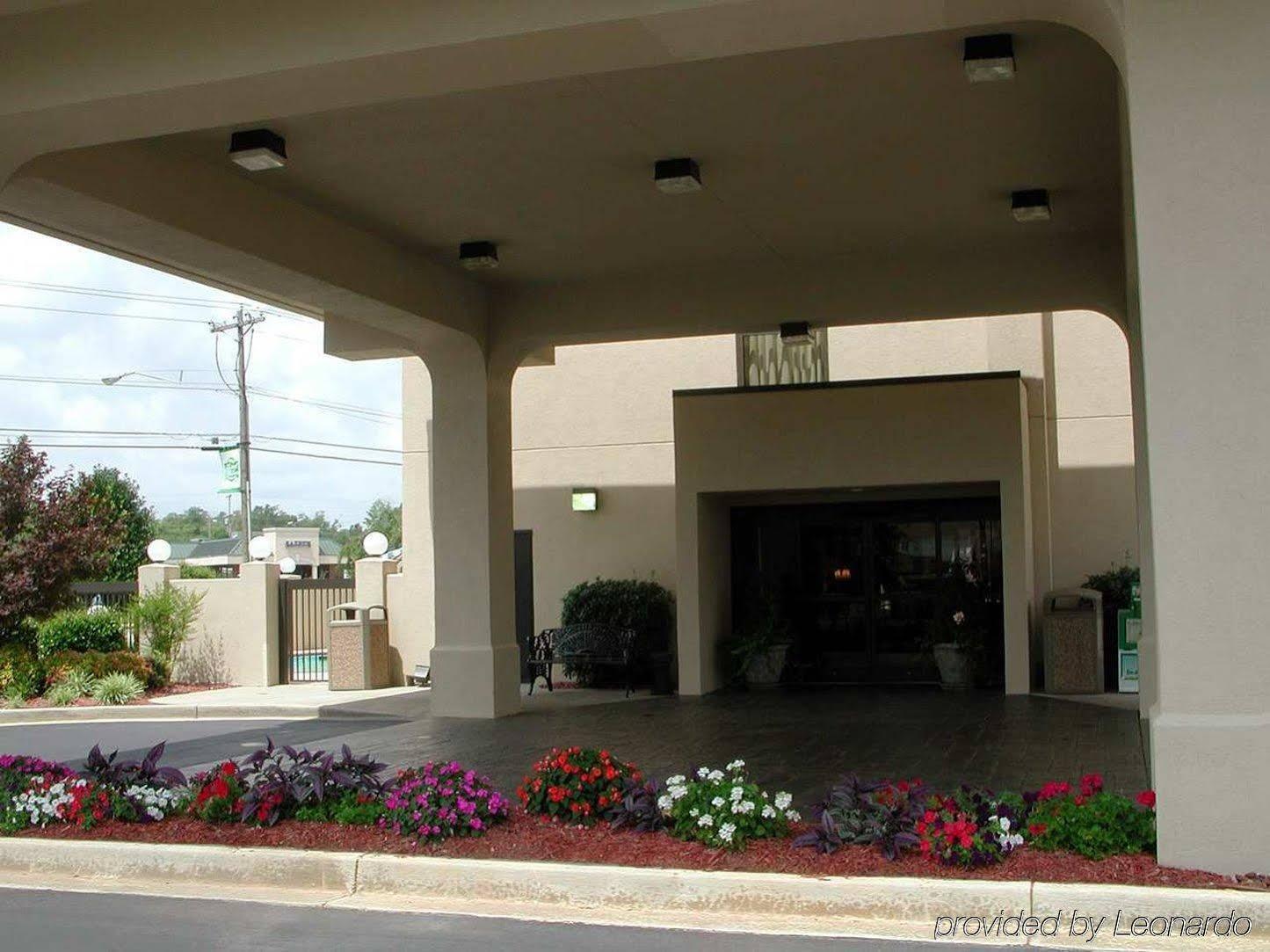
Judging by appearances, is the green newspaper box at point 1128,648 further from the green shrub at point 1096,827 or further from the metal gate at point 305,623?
the metal gate at point 305,623

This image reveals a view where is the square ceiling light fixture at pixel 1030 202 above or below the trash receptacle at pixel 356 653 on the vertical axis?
above

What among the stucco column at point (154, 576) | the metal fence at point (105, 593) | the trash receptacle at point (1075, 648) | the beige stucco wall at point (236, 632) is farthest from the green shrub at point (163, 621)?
the trash receptacle at point (1075, 648)

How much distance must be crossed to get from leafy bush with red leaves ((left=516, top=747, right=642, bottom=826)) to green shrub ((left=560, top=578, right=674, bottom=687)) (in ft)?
35.4

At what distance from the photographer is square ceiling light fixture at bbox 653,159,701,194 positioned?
11.9m

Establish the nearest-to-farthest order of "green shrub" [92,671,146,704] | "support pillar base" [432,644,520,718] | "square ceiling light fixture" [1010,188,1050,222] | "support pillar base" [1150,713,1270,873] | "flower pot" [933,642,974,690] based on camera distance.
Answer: "support pillar base" [1150,713,1270,873], "square ceiling light fixture" [1010,188,1050,222], "support pillar base" [432,644,520,718], "flower pot" [933,642,974,690], "green shrub" [92,671,146,704]

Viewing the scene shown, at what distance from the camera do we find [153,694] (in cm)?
2059

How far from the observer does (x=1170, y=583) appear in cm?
686

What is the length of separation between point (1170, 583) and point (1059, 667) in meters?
11.1

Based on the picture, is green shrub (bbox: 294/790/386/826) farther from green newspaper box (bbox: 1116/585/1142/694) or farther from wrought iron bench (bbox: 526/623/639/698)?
green newspaper box (bbox: 1116/585/1142/694)

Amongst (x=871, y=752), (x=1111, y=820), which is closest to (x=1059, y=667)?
(x=871, y=752)

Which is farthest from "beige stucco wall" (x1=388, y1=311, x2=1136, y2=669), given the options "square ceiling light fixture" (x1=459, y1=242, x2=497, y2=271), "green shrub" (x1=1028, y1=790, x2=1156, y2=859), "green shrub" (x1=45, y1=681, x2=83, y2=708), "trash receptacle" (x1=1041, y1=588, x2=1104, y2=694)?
"green shrub" (x1=1028, y1=790, x2=1156, y2=859)

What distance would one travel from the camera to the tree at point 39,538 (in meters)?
21.0

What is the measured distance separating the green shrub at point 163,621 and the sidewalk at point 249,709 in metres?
1.64

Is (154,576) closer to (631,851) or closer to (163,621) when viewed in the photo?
(163,621)
